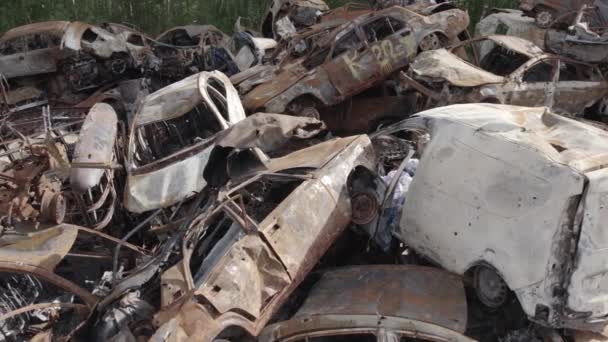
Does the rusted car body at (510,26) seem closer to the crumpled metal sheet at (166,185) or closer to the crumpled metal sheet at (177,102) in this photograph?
the crumpled metal sheet at (177,102)

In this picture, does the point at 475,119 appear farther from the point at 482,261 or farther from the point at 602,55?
the point at 602,55

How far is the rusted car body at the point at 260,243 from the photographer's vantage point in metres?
4.36

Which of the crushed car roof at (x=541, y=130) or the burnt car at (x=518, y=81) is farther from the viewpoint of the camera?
the burnt car at (x=518, y=81)

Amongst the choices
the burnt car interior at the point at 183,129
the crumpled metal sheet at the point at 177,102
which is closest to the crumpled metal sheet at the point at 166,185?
the burnt car interior at the point at 183,129

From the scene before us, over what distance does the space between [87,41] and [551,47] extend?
8452 millimetres

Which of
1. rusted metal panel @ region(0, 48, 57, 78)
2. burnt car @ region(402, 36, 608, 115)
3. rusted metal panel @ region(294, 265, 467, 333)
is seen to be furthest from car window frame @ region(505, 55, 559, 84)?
rusted metal panel @ region(0, 48, 57, 78)

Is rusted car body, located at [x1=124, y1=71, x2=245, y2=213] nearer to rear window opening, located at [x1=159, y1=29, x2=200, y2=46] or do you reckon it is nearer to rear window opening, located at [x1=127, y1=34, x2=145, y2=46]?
rear window opening, located at [x1=127, y1=34, x2=145, y2=46]

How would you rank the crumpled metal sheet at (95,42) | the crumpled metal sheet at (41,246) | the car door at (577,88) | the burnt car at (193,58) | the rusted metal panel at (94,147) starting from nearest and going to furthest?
the crumpled metal sheet at (41,246) < the rusted metal panel at (94,147) < the car door at (577,88) < the crumpled metal sheet at (95,42) < the burnt car at (193,58)

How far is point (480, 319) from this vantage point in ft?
15.5

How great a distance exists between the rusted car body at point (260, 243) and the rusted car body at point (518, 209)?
0.72 m

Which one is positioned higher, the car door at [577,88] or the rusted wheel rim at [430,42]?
the rusted wheel rim at [430,42]

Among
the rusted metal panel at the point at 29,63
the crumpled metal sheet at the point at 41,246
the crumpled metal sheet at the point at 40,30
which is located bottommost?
the rusted metal panel at the point at 29,63

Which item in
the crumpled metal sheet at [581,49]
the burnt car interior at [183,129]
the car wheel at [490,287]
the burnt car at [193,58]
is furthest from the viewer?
the burnt car at [193,58]

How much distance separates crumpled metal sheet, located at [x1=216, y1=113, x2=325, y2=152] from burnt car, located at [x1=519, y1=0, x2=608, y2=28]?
6288 millimetres
